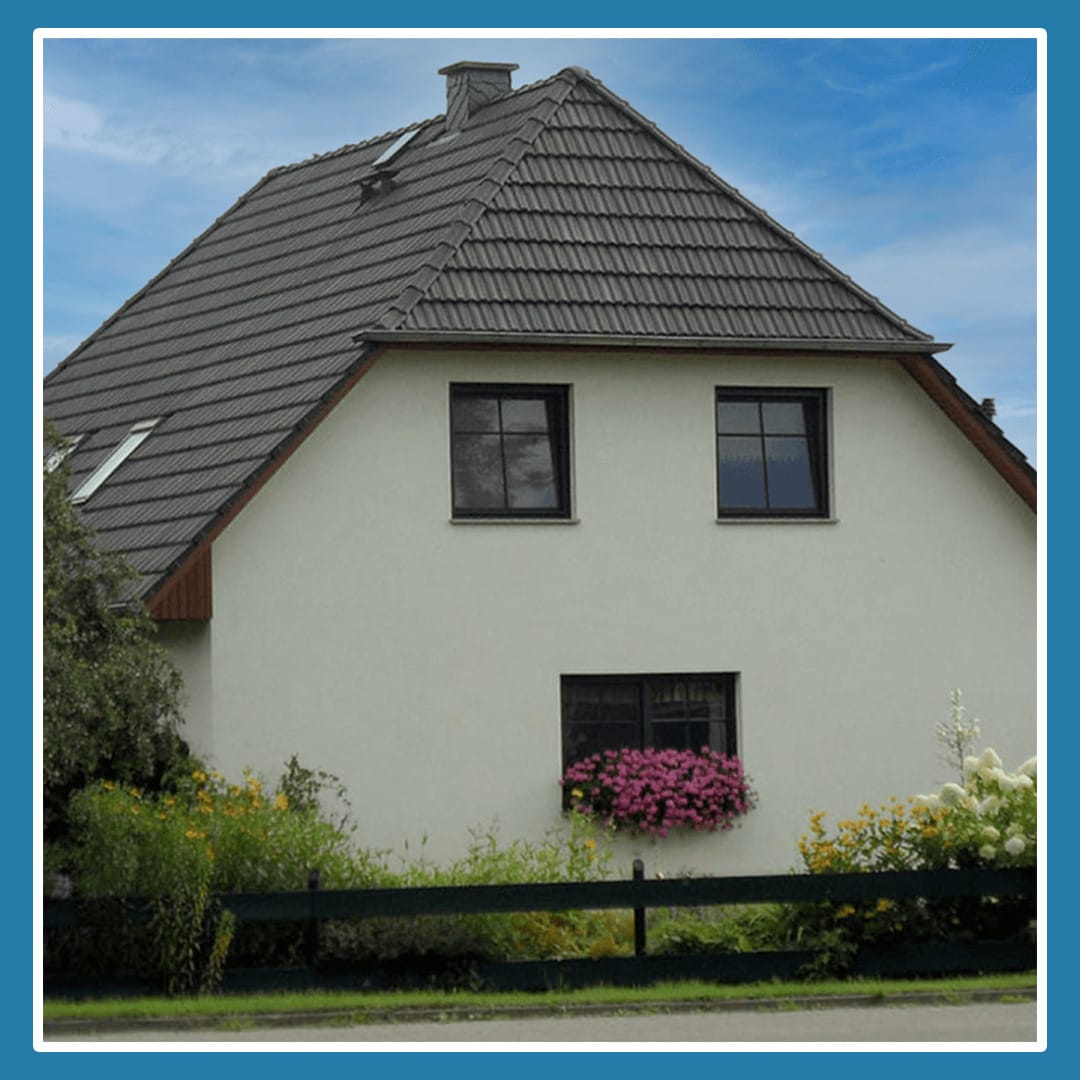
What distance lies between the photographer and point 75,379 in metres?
24.3

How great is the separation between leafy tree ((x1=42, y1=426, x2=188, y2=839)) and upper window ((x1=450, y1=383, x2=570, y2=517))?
2938 mm

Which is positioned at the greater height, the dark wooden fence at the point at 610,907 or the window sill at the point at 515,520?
the window sill at the point at 515,520

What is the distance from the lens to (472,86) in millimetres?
22766

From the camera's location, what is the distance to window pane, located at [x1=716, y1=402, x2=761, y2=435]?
19906 millimetres

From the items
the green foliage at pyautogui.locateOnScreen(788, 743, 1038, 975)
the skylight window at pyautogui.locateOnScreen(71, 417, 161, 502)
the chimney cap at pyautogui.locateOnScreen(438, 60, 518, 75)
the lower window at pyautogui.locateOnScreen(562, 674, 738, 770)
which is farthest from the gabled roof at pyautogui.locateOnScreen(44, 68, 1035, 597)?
the green foliage at pyautogui.locateOnScreen(788, 743, 1038, 975)

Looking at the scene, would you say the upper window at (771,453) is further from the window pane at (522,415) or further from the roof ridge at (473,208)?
the roof ridge at (473,208)

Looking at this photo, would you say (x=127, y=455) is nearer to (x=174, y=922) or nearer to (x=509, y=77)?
(x=509, y=77)

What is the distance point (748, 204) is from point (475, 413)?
10.5 ft

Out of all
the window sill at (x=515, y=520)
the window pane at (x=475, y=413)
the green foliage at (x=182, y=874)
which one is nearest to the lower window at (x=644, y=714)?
the window sill at (x=515, y=520)

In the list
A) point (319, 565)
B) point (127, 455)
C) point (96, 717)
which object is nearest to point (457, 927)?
point (96, 717)

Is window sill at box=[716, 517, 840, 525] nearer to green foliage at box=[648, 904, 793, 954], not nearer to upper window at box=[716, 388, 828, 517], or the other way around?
upper window at box=[716, 388, 828, 517]

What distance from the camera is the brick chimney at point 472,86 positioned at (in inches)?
894

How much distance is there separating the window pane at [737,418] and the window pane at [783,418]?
3.3 inches

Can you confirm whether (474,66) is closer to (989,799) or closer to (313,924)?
(989,799)
